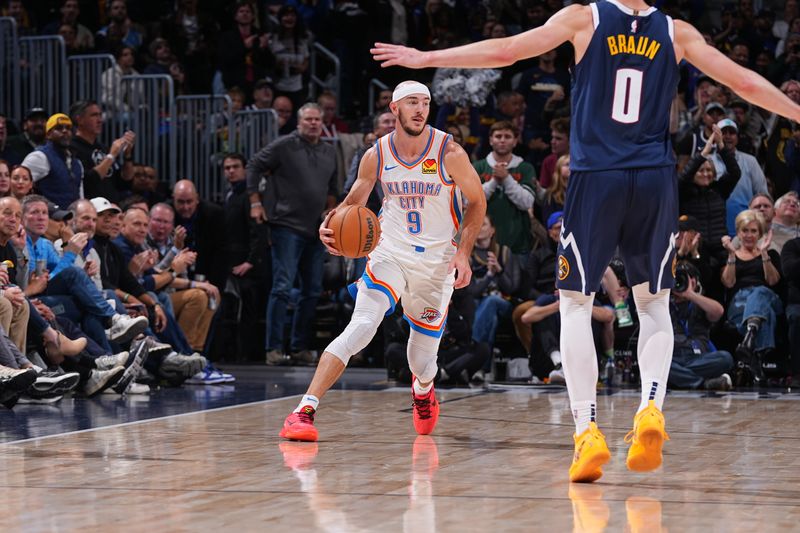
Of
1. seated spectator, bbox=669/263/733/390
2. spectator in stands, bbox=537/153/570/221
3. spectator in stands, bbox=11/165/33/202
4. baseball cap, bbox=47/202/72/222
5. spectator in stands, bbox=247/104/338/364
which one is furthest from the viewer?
spectator in stands, bbox=247/104/338/364

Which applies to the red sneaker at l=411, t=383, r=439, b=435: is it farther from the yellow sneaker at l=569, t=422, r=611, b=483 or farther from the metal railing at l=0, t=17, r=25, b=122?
the metal railing at l=0, t=17, r=25, b=122

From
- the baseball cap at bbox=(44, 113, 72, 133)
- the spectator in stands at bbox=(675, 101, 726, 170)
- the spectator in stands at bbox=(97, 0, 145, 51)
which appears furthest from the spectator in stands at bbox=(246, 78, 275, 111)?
the spectator in stands at bbox=(675, 101, 726, 170)

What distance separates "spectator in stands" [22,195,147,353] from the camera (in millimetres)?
9656

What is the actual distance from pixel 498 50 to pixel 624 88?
553mm

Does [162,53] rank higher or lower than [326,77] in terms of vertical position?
higher

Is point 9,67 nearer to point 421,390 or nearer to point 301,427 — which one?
point 421,390

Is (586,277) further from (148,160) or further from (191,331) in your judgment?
(148,160)

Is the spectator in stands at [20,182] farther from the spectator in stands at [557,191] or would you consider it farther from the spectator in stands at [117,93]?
the spectator in stands at [557,191]

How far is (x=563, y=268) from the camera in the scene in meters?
5.38

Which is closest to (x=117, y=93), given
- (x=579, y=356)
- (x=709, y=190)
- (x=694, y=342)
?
(x=709, y=190)

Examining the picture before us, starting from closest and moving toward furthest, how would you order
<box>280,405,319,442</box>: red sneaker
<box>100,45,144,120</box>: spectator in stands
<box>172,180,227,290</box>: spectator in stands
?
1. <box>280,405,319,442</box>: red sneaker
2. <box>172,180,227,290</box>: spectator in stands
3. <box>100,45,144,120</box>: spectator in stands

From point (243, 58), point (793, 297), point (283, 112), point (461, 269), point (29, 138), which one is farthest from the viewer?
point (243, 58)

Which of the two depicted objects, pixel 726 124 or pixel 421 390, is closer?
pixel 421 390

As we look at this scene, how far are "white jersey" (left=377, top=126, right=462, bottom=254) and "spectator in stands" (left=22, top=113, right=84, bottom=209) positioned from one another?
4862 millimetres
